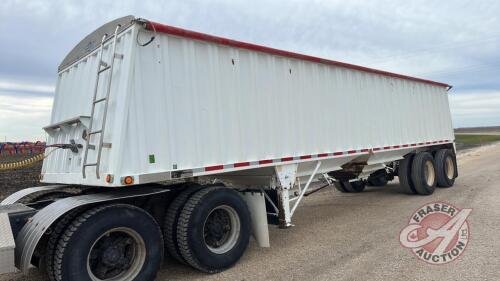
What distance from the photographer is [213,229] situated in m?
5.26

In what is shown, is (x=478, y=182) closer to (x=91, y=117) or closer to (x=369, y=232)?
(x=369, y=232)

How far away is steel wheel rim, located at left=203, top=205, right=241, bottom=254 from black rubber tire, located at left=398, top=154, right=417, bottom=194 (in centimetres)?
639

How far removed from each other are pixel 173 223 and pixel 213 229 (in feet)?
1.86

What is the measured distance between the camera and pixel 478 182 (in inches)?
465

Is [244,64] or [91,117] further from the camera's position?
[244,64]

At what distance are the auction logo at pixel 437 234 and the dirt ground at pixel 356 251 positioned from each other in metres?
0.13

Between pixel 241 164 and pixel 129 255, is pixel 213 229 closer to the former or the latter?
pixel 241 164

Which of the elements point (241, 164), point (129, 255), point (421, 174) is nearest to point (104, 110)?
point (129, 255)

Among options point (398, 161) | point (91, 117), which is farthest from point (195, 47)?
point (398, 161)

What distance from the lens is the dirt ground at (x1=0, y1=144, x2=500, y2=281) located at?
187 inches

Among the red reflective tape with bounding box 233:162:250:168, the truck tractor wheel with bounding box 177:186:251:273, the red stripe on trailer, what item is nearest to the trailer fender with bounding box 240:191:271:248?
the truck tractor wheel with bounding box 177:186:251:273

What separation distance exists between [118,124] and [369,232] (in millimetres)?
4476

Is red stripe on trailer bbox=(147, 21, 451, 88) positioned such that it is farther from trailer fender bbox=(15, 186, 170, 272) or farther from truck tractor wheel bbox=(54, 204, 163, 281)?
truck tractor wheel bbox=(54, 204, 163, 281)

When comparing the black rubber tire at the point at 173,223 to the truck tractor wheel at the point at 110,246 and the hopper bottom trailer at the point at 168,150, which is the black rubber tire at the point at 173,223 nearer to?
the hopper bottom trailer at the point at 168,150
